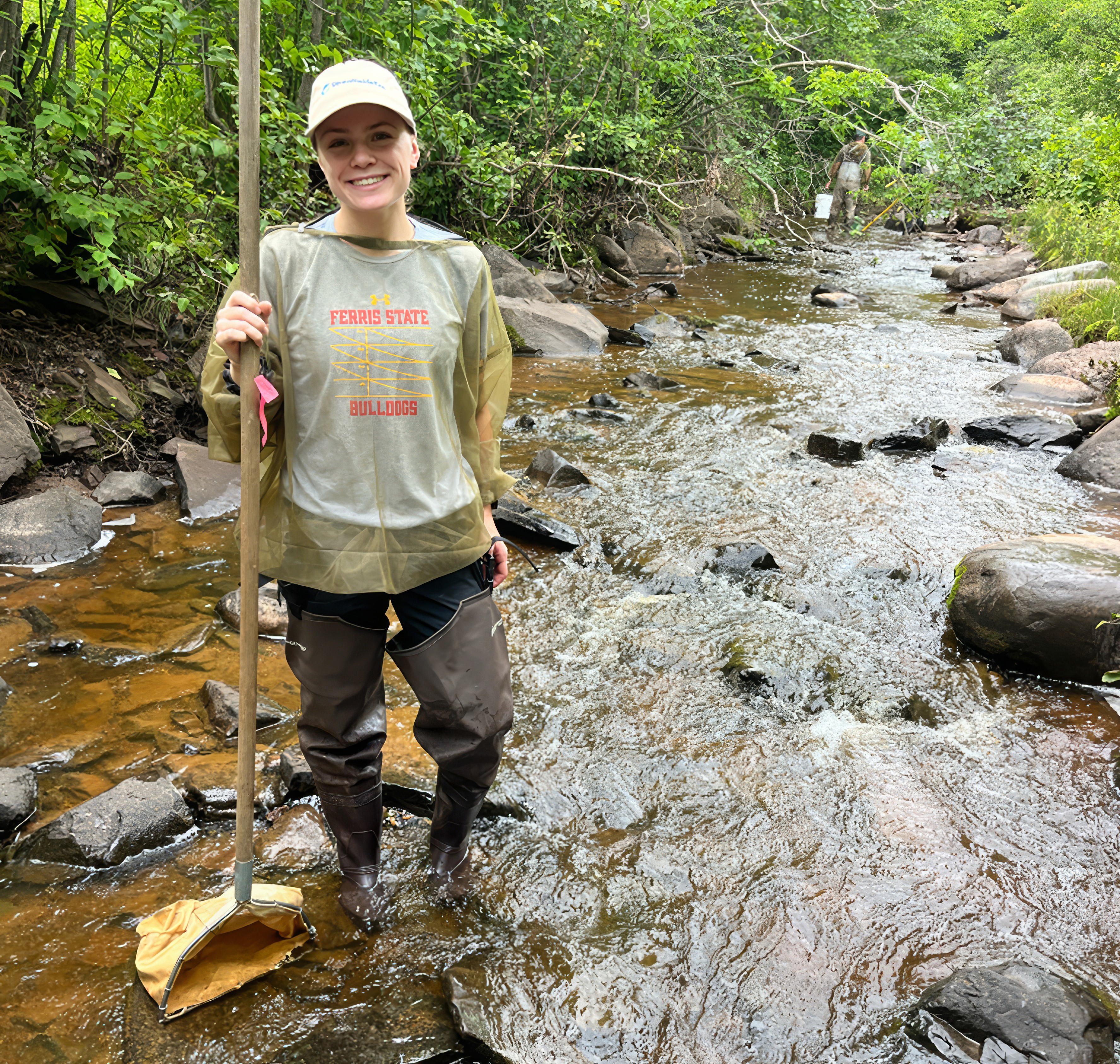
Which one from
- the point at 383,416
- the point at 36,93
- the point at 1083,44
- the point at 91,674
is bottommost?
the point at 91,674

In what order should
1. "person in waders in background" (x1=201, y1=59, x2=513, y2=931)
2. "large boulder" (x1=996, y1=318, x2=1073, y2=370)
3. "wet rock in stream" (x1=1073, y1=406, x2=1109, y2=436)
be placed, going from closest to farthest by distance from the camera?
"person in waders in background" (x1=201, y1=59, x2=513, y2=931)
"wet rock in stream" (x1=1073, y1=406, x2=1109, y2=436)
"large boulder" (x1=996, y1=318, x2=1073, y2=370)

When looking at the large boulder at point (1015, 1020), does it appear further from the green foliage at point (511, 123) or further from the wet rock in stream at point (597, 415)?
the wet rock in stream at point (597, 415)

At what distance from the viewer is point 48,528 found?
4961 mm

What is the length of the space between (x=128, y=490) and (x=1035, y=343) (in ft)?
32.7

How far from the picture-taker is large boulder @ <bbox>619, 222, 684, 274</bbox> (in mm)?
15602

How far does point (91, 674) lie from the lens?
12.8 ft

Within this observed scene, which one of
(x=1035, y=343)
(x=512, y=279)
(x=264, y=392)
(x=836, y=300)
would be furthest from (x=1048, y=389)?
(x=264, y=392)

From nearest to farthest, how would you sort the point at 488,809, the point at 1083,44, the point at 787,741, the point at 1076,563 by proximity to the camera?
1. the point at 488,809
2. the point at 787,741
3. the point at 1076,563
4. the point at 1083,44

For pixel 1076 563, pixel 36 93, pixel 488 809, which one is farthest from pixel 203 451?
pixel 1076 563

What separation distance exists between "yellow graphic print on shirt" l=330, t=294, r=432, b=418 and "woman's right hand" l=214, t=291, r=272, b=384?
19 centimetres

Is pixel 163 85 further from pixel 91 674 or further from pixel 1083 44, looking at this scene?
pixel 1083 44

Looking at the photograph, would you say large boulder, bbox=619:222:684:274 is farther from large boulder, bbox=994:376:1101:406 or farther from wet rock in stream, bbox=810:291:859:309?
large boulder, bbox=994:376:1101:406

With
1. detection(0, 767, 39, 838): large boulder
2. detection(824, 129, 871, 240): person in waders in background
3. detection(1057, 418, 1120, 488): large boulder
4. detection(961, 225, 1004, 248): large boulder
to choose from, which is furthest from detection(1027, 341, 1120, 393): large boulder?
detection(961, 225, 1004, 248): large boulder

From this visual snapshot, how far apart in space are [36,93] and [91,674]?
149 inches
